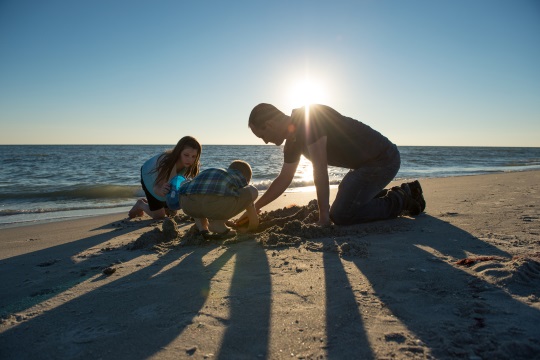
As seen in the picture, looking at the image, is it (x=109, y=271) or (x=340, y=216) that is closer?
(x=109, y=271)

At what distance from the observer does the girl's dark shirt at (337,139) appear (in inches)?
132

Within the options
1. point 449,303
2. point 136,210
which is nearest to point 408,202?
point 449,303

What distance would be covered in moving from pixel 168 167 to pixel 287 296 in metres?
2.87

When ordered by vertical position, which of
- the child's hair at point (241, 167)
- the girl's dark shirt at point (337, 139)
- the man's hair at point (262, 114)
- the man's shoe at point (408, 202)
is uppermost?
the man's hair at point (262, 114)

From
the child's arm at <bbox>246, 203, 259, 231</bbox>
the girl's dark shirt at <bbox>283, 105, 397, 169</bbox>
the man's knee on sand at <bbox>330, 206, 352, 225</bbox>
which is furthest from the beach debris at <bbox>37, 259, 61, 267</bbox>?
the man's knee on sand at <bbox>330, 206, 352, 225</bbox>

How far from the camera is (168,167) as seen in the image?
4.36 meters

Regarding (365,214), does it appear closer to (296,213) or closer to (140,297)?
(296,213)

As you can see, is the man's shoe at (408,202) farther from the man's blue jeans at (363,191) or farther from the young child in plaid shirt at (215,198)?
the young child in plaid shirt at (215,198)

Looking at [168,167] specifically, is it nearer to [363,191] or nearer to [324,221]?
[324,221]

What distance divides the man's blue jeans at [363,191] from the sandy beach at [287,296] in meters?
0.31

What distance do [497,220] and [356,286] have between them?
2.34 meters

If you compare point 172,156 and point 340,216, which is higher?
point 172,156

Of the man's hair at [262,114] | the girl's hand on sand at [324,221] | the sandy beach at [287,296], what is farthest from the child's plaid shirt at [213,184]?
the girl's hand on sand at [324,221]

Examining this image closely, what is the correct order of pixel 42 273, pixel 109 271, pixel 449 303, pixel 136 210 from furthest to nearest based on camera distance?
pixel 136 210 → pixel 42 273 → pixel 109 271 → pixel 449 303
